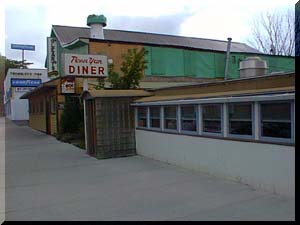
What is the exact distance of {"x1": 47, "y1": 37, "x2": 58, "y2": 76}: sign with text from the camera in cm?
2481

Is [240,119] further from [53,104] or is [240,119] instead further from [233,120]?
[53,104]

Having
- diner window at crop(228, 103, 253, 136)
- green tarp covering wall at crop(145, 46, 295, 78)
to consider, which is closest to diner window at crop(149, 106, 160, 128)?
diner window at crop(228, 103, 253, 136)

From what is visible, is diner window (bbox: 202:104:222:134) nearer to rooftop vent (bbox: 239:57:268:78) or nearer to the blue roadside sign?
rooftop vent (bbox: 239:57:268:78)

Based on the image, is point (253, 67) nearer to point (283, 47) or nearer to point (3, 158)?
point (3, 158)

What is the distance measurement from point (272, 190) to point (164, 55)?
1620 centimetres

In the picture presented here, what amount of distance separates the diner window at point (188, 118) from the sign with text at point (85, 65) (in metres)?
6.89

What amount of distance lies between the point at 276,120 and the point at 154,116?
18.1ft

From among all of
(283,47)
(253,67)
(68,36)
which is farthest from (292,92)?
(283,47)

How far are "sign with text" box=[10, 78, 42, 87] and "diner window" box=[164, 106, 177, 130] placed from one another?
103 ft

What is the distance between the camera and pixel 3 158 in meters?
13.8

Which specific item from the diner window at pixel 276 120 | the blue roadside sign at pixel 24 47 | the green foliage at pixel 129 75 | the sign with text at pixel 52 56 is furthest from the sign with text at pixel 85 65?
the blue roadside sign at pixel 24 47

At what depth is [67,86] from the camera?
19.7 meters

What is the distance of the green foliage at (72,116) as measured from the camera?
19.4 m

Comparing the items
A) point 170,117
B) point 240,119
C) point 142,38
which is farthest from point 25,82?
point 240,119
